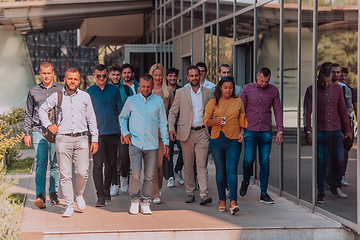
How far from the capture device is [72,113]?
6.29 meters

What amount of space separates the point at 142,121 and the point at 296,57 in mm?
2628

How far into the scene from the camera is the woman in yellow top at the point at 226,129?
6539 millimetres

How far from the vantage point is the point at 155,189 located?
7.36 meters

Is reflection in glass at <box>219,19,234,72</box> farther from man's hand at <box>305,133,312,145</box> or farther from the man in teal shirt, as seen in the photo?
man's hand at <box>305,133,312,145</box>

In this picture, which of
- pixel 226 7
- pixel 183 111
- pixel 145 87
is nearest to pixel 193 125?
pixel 183 111

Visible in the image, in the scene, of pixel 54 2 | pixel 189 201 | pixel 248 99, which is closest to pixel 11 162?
pixel 189 201

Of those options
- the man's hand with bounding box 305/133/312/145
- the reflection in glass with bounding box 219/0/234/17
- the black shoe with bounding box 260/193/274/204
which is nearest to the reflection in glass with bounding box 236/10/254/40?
the reflection in glass with bounding box 219/0/234/17

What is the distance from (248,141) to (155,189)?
156 cm

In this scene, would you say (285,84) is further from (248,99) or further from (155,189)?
(155,189)

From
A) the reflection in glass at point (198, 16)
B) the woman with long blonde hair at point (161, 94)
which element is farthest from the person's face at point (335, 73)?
the reflection in glass at point (198, 16)

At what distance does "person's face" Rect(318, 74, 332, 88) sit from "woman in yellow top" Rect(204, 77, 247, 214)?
1109 mm

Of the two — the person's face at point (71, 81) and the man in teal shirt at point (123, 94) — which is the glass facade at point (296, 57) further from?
the person's face at point (71, 81)

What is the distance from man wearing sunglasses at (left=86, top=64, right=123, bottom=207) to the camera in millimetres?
6996

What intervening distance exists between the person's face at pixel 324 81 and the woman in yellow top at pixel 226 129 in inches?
43.7
